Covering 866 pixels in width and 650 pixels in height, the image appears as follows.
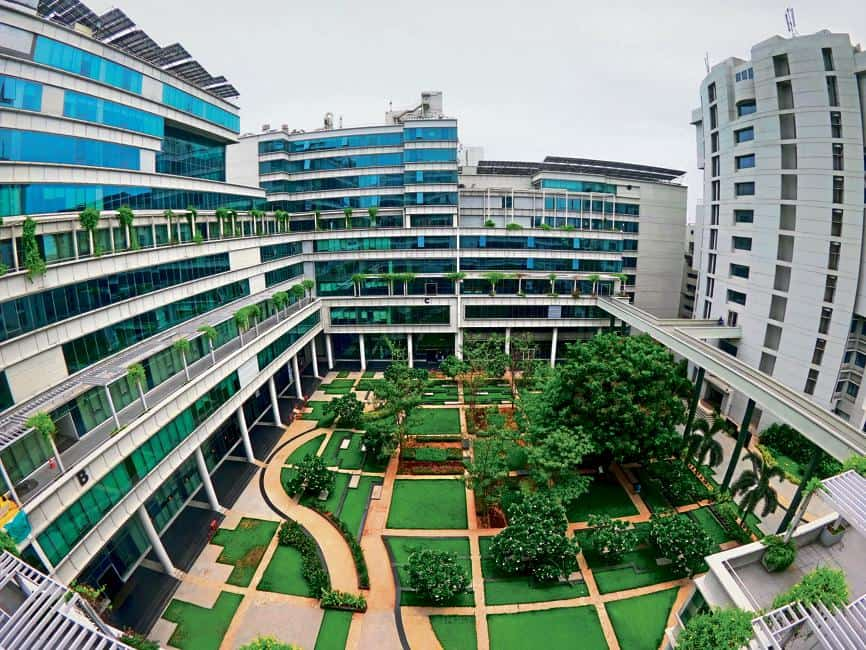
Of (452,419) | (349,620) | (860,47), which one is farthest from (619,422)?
(860,47)

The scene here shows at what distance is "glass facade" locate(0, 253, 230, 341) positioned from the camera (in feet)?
60.2

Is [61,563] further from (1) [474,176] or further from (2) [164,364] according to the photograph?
(1) [474,176]

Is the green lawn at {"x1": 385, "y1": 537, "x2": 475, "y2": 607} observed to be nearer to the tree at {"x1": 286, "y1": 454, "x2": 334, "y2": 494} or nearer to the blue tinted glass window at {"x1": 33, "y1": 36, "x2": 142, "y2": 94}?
the tree at {"x1": 286, "y1": 454, "x2": 334, "y2": 494}

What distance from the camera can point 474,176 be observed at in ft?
191

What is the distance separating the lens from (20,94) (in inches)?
861

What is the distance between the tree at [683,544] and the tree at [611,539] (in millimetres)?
1504

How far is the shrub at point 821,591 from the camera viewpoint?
1291 cm

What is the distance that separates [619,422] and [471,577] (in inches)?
557

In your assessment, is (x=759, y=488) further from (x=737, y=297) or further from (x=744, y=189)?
(x=744, y=189)

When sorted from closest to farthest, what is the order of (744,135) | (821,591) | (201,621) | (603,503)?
(821,591), (201,621), (603,503), (744,135)

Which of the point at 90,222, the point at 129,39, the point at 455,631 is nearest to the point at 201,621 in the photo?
the point at 455,631

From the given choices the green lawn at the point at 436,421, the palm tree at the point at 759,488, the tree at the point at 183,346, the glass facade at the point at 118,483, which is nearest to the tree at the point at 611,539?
the palm tree at the point at 759,488

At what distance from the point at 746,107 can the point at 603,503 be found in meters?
41.3

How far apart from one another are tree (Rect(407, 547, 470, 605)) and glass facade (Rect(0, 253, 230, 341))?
2288 centimetres
